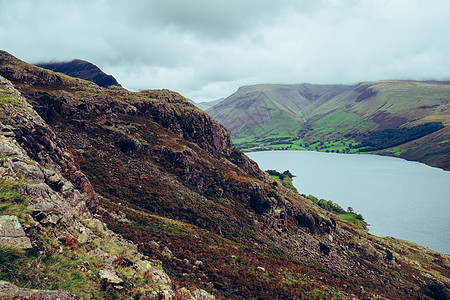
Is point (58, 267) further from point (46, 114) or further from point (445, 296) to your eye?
point (445, 296)

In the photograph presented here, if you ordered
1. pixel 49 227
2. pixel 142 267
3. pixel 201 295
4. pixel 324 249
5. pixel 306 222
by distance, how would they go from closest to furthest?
pixel 49 227
pixel 142 267
pixel 201 295
pixel 324 249
pixel 306 222

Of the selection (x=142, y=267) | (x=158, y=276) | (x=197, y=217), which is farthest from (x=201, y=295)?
(x=197, y=217)

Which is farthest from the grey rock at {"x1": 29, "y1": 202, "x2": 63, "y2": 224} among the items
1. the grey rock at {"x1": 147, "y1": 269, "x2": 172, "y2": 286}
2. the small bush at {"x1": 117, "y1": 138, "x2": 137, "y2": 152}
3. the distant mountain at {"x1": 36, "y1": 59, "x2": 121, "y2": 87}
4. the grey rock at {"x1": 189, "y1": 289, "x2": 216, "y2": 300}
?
the distant mountain at {"x1": 36, "y1": 59, "x2": 121, "y2": 87}

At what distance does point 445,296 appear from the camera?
146 ft

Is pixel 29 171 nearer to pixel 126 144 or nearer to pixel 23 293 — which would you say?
pixel 23 293

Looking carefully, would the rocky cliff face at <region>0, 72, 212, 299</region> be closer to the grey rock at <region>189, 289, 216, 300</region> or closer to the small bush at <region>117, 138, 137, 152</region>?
the grey rock at <region>189, 289, 216, 300</region>

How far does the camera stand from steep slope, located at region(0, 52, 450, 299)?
22891 mm

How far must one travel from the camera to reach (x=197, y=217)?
36.1 metres

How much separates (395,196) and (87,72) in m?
240

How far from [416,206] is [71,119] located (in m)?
153

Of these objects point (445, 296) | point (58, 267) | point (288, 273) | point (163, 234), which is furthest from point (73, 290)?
point (445, 296)

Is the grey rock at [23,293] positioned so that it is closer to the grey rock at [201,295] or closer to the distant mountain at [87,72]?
the grey rock at [201,295]

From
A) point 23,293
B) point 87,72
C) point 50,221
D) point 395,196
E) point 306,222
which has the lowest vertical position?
point 306,222

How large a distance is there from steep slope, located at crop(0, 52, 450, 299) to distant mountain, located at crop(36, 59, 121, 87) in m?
121
